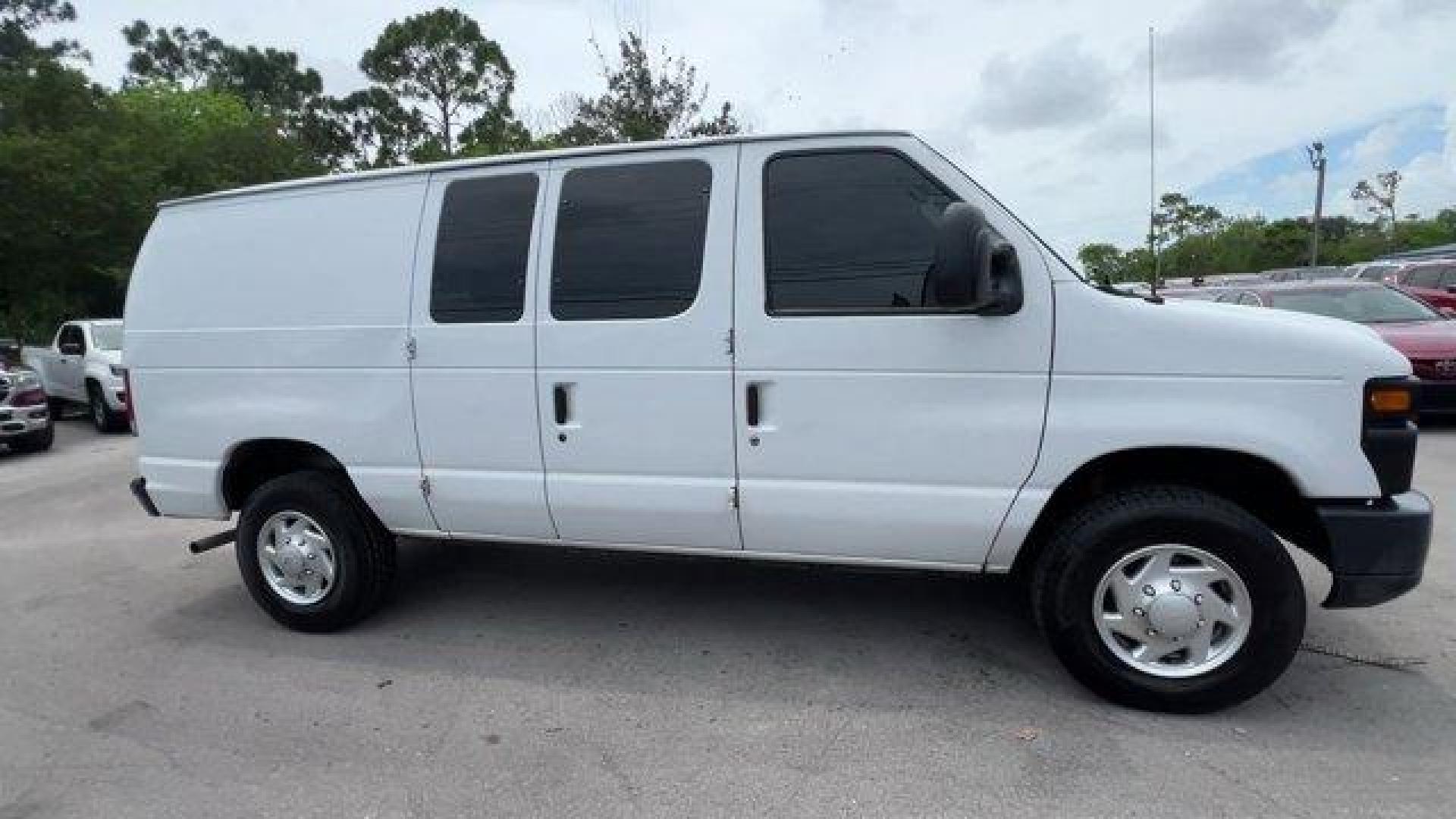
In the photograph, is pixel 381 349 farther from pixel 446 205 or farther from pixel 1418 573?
pixel 1418 573

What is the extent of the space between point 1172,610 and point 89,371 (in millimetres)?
14918

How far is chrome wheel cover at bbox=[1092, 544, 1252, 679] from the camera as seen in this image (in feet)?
10.5

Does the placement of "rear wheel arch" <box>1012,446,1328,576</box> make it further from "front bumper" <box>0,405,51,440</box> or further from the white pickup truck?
the white pickup truck

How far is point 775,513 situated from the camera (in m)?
3.54

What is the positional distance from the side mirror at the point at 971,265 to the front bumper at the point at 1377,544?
4.46 feet

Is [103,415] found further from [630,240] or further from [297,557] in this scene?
[630,240]

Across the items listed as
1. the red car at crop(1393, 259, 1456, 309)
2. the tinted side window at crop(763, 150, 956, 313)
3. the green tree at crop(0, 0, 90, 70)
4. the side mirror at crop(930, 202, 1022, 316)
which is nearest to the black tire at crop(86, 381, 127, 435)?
the tinted side window at crop(763, 150, 956, 313)

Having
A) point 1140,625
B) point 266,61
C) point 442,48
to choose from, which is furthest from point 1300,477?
point 266,61

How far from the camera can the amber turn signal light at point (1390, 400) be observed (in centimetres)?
298

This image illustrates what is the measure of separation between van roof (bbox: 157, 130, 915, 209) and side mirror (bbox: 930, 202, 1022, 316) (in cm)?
58

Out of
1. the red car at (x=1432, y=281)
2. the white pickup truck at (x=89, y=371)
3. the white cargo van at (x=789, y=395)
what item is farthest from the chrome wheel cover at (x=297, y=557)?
the red car at (x=1432, y=281)

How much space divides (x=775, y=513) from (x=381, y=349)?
195cm

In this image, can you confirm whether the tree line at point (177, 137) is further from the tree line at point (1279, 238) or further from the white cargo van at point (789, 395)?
the tree line at point (1279, 238)

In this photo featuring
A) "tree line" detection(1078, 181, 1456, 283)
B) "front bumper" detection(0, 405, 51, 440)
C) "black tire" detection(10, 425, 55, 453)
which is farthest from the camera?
"tree line" detection(1078, 181, 1456, 283)
